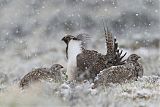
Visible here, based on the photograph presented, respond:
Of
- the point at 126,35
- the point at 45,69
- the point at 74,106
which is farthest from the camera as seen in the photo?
the point at 126,35

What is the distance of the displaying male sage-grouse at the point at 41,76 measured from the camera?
516 inches

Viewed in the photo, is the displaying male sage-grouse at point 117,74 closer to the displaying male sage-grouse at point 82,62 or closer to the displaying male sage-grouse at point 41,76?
the displaying male sage-grouse at point 82,62

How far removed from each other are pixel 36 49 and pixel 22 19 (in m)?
7.17

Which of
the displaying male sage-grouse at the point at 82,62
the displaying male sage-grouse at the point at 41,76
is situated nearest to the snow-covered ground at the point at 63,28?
the displaying male sage-grouse at the point at 82,62

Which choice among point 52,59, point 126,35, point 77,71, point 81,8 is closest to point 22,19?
point 81,8

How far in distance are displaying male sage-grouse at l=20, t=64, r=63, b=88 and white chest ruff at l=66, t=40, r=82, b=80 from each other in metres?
0.25

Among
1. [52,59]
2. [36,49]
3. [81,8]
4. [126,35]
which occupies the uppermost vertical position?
[81,8]

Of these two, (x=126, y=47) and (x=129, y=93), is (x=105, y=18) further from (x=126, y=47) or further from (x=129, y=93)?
(x=129, y=93)

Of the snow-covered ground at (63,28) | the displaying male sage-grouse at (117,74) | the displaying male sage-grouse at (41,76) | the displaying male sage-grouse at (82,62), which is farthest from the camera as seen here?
the snow-covered ground at (63,28)

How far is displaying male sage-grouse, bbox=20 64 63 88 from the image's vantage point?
13.1m

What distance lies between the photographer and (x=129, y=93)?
12.0m

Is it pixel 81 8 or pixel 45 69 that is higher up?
pixel 81 8

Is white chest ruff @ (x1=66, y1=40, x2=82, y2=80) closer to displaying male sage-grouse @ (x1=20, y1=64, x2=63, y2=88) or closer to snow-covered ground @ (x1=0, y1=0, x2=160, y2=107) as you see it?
displaying male sage-grouse @ (x1=20, y1=64, x2=63, y2=88)

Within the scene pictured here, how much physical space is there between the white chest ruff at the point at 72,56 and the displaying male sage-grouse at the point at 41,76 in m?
0.25
